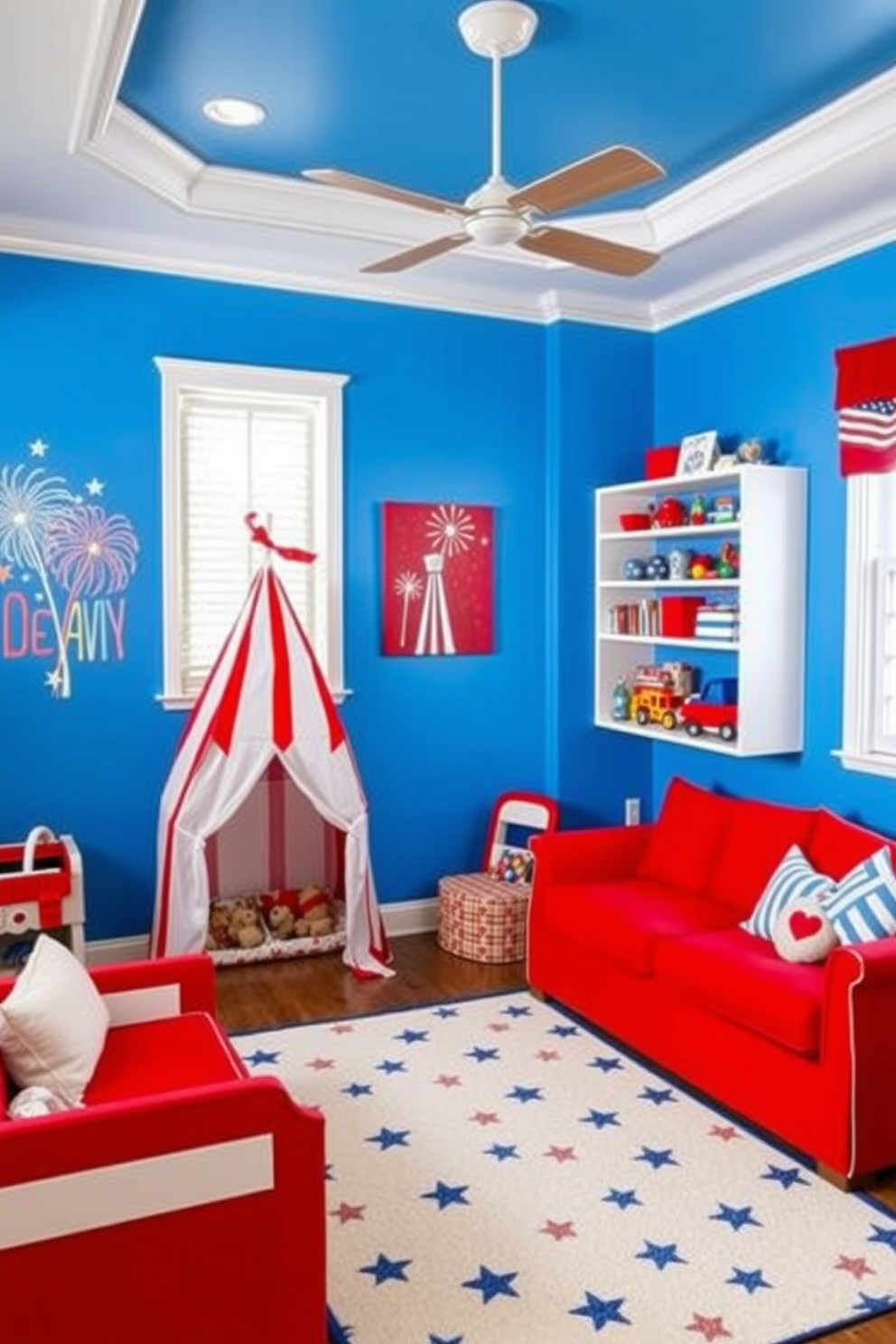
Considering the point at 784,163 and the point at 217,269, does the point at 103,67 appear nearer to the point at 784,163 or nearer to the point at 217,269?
the point at 217,269

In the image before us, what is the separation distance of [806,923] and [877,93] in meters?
2.43

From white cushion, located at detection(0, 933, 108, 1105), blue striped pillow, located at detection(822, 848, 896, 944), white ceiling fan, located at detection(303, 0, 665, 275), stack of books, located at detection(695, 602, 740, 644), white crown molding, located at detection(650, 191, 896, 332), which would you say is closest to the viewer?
white cushion, located at detection(0, 933, 108, 1105)

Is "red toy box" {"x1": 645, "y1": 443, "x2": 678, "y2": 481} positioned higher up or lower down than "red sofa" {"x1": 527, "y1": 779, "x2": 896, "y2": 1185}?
higher up

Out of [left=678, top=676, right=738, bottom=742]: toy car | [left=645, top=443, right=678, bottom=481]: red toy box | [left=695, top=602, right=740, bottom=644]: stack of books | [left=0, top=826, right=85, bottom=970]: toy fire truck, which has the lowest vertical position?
[left=0, top=826, right=85, bottom=970]: toy fire truck

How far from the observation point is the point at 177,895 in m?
4.17

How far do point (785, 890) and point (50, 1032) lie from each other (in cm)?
222

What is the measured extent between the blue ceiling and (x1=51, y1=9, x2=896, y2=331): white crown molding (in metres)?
0.10

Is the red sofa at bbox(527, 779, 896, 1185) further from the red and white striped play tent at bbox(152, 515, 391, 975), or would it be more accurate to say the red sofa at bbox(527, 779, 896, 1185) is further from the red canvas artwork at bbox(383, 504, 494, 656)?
the red canvas artwork at bbox(383, 504, 494, 656)

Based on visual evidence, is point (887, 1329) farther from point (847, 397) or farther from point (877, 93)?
point (877, 93)

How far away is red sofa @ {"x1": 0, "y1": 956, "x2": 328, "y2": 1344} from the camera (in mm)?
1876

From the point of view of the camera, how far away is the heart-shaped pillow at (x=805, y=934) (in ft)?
10.4

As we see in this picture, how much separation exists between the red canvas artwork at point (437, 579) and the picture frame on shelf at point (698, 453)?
2.90 ft

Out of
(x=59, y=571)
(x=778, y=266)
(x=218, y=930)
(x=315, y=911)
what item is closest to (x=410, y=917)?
(x=315, y=911)

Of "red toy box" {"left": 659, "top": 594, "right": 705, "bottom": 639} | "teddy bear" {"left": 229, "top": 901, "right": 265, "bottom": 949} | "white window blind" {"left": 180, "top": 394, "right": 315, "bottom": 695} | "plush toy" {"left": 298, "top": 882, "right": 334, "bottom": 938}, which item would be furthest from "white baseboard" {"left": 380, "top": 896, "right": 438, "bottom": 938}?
"red toy box" {"left": 659, "top": 594, "right": 705, "bottom": 639}
